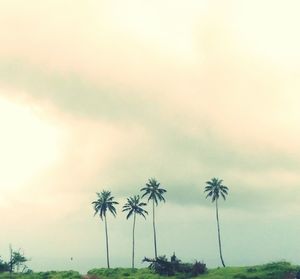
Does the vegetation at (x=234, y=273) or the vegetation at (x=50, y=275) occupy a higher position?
the vegetation at (x=50, y=275)

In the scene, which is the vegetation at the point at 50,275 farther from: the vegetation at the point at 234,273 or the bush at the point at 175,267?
the bush at the point at 175,267

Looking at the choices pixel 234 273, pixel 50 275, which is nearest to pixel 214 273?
pixel 234 273

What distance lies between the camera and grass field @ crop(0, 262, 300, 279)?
8625cm

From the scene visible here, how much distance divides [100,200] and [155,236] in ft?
55.3

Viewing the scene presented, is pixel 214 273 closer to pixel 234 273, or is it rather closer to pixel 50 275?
pixel 234 273

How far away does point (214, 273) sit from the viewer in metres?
94.6

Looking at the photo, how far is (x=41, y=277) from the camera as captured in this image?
104250 millimetres

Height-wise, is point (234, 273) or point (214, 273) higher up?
point (214, 273)

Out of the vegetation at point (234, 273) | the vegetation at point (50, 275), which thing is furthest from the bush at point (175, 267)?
the vegetation at point (50, 275)

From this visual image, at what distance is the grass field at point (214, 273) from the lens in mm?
86250

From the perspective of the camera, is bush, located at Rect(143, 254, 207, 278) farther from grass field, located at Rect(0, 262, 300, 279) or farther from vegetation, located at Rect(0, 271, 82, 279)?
vegetation, located at Rect(0, 271, 82, 279)

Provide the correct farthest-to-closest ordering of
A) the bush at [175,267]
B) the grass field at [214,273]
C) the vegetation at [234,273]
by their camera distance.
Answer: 1. the bush at [175,267]
2. the grass field at [214,273]
3. the vegetation at [234,273]

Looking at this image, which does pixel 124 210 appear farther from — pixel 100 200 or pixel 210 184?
pixel 210 184

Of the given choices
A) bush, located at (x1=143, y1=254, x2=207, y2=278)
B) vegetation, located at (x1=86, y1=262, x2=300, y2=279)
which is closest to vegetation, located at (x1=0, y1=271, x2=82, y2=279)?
vegetation, located at (x1=86, y1=262, x2=300, y2=279)
